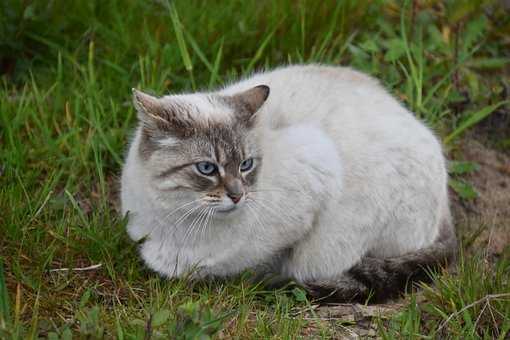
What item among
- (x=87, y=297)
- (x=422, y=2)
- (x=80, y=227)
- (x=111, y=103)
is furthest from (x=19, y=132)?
(x=422, y=2)

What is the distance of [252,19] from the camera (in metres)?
5.13

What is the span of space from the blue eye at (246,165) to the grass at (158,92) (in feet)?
1.81

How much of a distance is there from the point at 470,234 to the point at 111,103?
7.07 ft

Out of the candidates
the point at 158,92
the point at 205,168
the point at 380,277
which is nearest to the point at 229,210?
the point at 205,168

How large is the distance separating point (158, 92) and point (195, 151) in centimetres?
126

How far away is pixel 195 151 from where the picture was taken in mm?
3492

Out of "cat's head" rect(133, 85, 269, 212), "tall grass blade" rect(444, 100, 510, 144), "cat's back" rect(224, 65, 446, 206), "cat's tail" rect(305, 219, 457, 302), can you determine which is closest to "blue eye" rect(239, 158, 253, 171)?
"cat's head" rect(133, 85, 269, 212)

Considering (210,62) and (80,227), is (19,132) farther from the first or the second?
(210,62)

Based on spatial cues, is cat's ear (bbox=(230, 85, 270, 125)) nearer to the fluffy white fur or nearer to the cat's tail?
the fluffy white fur

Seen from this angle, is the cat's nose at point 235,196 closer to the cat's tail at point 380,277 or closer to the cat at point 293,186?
the cat at point 293,186

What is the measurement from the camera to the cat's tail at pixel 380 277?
3846 millimetres

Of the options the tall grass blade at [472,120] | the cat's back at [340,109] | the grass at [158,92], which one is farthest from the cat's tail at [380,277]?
the tall grass blade at [472,120]

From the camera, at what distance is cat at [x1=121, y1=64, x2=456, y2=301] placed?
3516 millimetres

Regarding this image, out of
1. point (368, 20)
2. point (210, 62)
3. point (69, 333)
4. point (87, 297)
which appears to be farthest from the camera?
point (368, 20)
